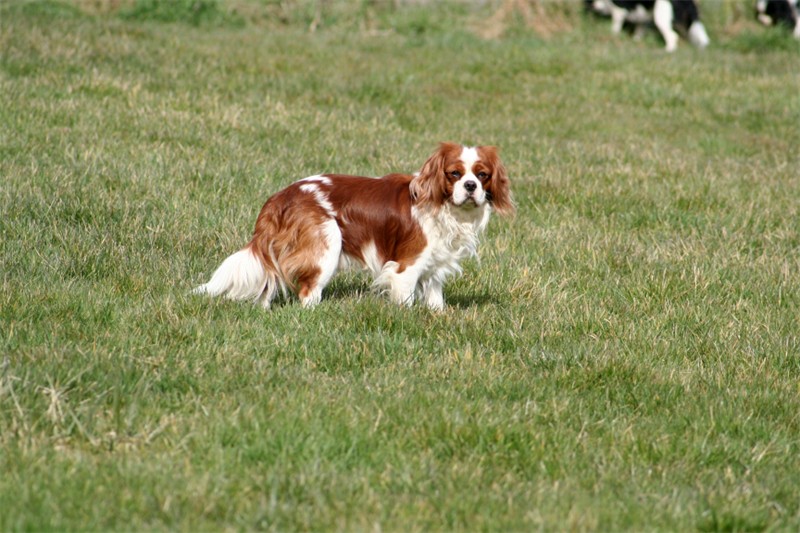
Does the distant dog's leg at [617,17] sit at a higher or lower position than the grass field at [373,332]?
higher

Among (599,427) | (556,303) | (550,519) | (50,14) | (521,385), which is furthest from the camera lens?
(50,14)

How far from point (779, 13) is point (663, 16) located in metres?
2.48

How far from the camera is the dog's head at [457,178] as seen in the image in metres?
6.25

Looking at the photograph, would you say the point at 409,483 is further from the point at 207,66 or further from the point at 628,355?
the point at 207,66

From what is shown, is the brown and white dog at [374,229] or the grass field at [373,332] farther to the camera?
the brown and white dog at [374,229]

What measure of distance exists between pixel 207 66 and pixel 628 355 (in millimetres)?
9204

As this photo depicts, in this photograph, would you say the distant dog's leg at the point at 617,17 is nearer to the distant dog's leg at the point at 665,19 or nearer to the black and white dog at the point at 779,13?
the distant dog's leg at the point at 665,19

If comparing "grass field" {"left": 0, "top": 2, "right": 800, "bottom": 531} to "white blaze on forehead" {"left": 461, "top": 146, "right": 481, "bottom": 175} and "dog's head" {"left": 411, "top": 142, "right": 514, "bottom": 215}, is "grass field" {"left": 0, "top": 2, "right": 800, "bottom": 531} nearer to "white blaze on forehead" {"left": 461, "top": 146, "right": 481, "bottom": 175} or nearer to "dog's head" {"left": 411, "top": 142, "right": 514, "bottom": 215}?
"dog's head" {"left": 411, "top": 142, "right": 514, "bottom": 215}

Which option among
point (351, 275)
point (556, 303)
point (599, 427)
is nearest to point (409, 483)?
point (599, 427)

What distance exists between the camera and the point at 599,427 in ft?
16.0

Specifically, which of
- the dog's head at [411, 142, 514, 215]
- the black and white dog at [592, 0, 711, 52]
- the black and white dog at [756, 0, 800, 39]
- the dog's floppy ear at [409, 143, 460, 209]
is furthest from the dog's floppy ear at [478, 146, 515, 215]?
the black and white dog at [756, 0, 800, 39]

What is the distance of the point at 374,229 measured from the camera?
21.3 ft

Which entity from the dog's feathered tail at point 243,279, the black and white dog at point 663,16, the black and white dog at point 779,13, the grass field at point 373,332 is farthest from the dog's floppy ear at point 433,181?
the black and white dog at point 779,13

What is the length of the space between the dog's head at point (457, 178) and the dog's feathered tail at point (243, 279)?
1.01m
